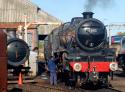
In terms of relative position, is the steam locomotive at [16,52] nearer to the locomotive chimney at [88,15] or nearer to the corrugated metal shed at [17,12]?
the locomotive chimney at [88,15]

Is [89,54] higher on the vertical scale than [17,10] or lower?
lower

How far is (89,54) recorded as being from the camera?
19.4 metres

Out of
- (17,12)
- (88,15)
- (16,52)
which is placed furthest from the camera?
(17,12)

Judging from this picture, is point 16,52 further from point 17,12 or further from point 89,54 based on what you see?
point 17,12

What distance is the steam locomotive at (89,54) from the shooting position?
18891mm

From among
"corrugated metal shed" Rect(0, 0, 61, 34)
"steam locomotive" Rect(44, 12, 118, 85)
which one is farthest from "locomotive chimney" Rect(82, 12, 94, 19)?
"corrugated metal shed" Rect(0, 0, 61, 34)

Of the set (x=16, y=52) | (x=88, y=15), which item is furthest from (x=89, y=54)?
(x=16, y=52)

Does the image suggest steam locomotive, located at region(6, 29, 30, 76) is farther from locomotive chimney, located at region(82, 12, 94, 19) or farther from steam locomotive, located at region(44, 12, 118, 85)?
locomotive chimney, located at region(82, 12, 94, 19)

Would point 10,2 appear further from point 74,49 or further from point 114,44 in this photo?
point 74,49

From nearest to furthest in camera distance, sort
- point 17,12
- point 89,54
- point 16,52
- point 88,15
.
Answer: point 89,54 → point 88,15 → point 16,52 → point 17,12

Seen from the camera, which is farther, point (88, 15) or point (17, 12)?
point (17, 12)

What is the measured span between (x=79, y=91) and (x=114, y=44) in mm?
22843

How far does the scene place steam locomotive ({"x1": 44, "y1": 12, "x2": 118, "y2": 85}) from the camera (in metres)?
18.9

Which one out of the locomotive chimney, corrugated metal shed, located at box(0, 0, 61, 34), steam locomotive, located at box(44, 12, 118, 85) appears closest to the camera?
steam locomotive, located at box(44, 12, 118, 85)
